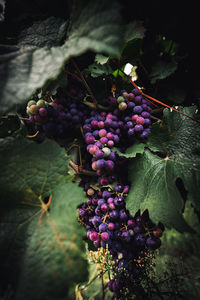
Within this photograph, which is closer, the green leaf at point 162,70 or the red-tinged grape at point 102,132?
the red-tinged grape at point 102,132

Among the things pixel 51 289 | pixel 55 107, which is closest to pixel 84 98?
pixel 55 107

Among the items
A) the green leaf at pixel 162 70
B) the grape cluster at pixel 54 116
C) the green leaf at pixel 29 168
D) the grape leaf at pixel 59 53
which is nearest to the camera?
Result: the grape leaf at pixel 59 53

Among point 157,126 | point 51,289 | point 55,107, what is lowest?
point 51,289

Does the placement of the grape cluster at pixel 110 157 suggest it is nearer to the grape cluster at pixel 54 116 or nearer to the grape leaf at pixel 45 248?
the grape cluster at pixel 54 116

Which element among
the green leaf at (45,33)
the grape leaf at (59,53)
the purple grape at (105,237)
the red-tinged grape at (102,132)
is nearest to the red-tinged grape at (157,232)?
the purple grape at (105,237)

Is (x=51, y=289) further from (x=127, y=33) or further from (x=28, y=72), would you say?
(x=127, y=33)

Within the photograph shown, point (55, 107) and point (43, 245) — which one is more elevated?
point (55, 107)
